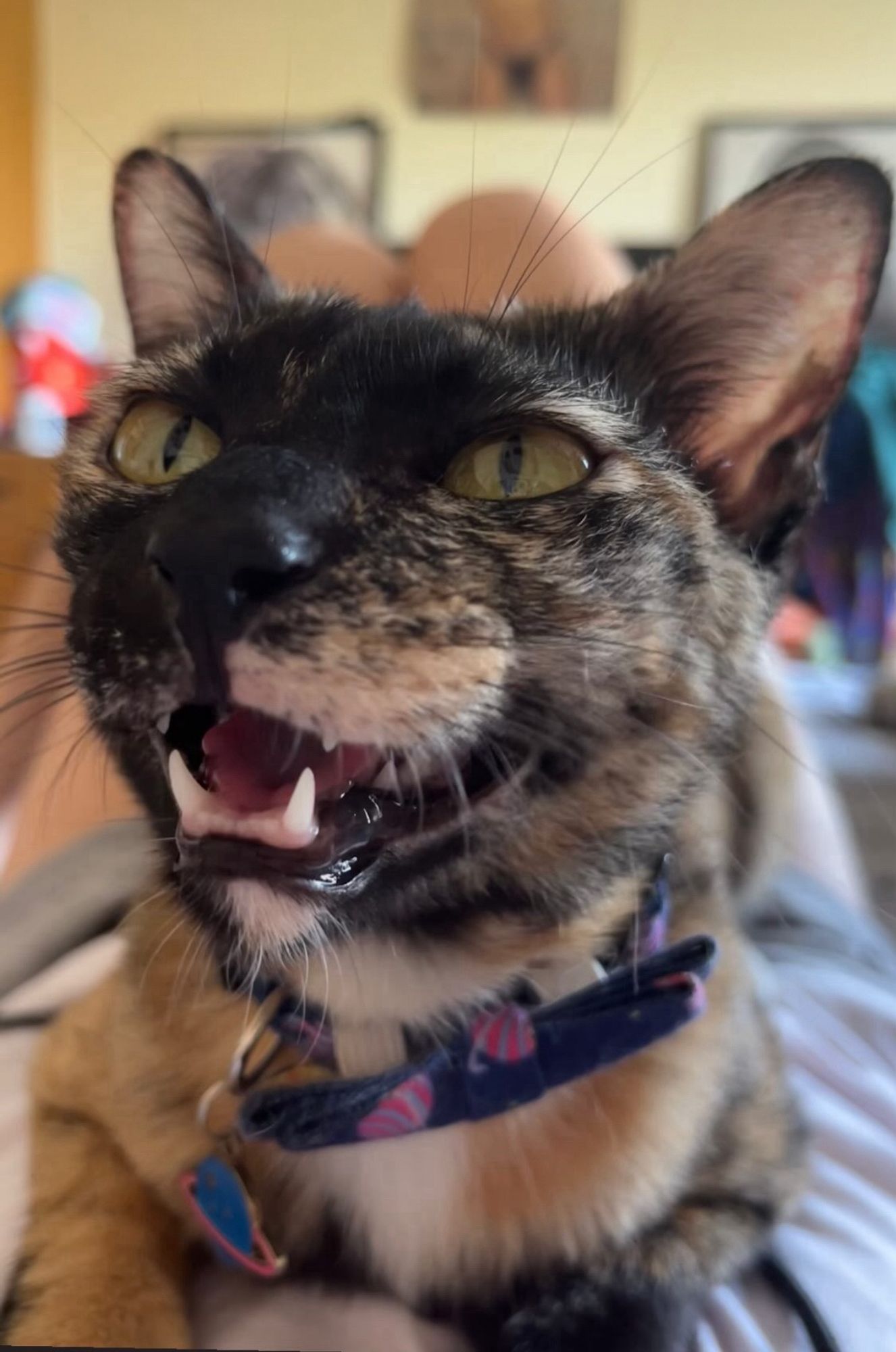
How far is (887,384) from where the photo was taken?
206cm

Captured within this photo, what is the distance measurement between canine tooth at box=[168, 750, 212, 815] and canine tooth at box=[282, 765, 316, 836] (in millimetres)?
47

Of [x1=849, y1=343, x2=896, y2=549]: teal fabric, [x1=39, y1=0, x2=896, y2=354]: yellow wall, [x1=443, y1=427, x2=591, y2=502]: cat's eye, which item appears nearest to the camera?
[x1=443, y1=427, x2=591, y2=502]: cat's eye

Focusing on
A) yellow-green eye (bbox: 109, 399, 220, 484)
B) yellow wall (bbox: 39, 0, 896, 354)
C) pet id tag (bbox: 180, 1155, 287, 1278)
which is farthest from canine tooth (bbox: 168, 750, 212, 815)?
yellow wall (bbox: 39, 0, 896, 354)

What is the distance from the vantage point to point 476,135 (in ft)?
6.74

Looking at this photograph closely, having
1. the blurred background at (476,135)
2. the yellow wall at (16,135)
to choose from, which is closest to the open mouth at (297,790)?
the blurred background at (476,135)

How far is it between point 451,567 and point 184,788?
17cm

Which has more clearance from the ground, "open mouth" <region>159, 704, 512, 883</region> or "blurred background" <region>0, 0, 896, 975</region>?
"blurred background" <region>0, 0, 896, 975</region>

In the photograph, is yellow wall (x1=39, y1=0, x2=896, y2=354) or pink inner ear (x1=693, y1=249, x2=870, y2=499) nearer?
pink inner ear (x1=693, y1=249, x2=870, y2=499)

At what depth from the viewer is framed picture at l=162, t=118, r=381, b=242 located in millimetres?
2119

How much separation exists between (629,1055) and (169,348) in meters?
0.57

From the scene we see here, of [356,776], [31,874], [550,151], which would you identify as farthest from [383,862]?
[550,151]

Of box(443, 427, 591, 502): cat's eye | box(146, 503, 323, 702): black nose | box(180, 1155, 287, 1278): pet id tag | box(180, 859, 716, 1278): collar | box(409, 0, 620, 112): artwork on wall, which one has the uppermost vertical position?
box(409, 0, 620, 112): artwork on wall

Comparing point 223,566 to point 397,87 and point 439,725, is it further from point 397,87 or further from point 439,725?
point 397,87

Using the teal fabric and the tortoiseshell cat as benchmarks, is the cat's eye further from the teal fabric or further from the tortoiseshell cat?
the teal fabric
